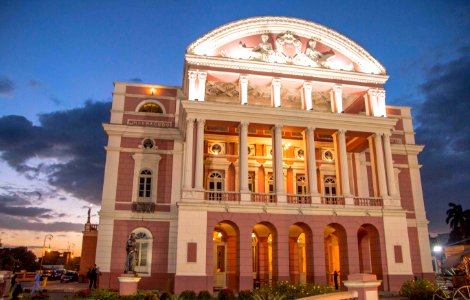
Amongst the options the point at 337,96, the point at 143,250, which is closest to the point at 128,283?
the point at 143,250

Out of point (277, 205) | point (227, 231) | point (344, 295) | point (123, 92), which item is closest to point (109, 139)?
point (123, 92)

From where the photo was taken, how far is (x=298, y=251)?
31.0m

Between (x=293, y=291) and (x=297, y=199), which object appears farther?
(x=297, y=199)

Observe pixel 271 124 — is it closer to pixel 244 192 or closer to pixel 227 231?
pixel 244 192

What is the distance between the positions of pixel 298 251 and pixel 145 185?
12867mm

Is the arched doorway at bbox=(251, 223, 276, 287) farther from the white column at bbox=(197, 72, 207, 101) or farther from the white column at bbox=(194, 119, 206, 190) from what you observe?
the white column at bbox=(197, 72, 207, 101)

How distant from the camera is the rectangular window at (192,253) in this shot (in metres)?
23.9

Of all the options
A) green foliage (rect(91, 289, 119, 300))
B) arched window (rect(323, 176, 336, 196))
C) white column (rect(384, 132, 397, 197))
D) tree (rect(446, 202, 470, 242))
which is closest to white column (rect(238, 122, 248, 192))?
arched window (rect(323, 176, 336, 196))

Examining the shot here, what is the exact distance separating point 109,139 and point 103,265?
29.7 ft

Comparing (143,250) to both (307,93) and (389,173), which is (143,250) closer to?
(307,93)

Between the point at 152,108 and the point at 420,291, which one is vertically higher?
the point at 152,108

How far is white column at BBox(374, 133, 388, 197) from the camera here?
28219 mm

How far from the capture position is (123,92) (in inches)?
1225

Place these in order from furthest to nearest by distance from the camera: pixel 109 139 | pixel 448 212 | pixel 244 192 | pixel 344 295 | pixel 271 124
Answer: pixel 448 212 < pixel 109 139 < pixel 271 124 < pixel 244 192 < pixel 344 295
